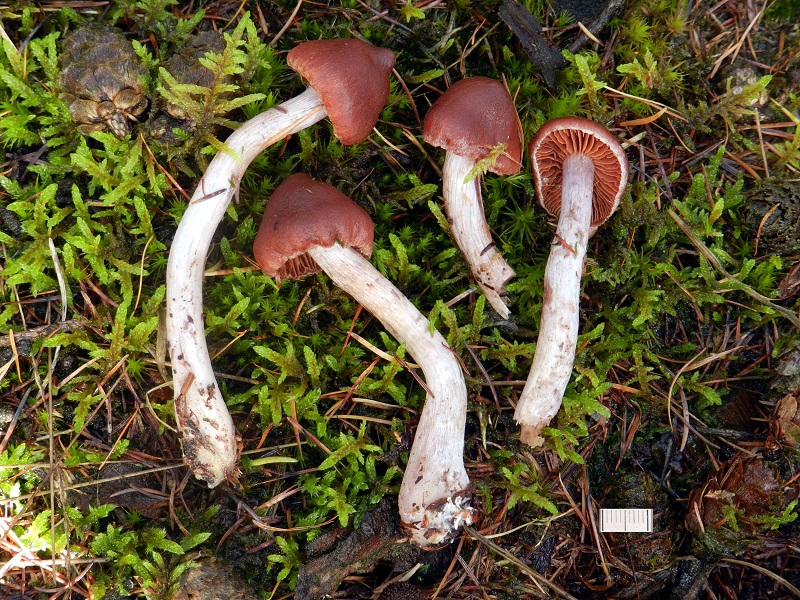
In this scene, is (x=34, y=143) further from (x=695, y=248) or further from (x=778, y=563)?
(x=778, y=563)

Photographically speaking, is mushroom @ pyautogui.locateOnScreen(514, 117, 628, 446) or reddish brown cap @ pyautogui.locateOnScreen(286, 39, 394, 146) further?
mushroom @ pyautogui.locateOnScreen(514, 117, 628, 446)

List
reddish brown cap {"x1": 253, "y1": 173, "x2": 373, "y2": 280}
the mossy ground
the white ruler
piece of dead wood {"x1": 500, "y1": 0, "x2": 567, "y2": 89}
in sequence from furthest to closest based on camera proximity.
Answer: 1. piece of dead wood {"x1": 500, "y1": 0, "x2": 567, "y2": 89}
2. the white ruler
3. the mossy ground
4. reddish brown cap {"x1": 253, "y1": 173, "x2": 373, "y2": 280}

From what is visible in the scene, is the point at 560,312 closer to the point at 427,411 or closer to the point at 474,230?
the point at 474,230

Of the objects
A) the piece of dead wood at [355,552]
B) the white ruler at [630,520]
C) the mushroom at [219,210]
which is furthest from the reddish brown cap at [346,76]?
the white ruler at [630,520]

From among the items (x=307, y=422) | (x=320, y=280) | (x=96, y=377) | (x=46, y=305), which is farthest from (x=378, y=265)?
(x=46, y=305)

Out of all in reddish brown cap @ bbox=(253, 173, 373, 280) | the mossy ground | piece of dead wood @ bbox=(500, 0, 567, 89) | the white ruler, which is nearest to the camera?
reddish brown cap @ bbox=(253, 173, 373, 280)

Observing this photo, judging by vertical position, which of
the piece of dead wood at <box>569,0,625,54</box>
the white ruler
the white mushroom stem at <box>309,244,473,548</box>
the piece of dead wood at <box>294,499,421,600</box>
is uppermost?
the piece of dead wood at <box>569,0,625,54</box>

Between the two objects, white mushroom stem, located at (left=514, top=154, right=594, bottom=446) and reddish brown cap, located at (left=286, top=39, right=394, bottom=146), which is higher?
reddish brown cap, located at (left=286, top=39, right=394, bottom=146)

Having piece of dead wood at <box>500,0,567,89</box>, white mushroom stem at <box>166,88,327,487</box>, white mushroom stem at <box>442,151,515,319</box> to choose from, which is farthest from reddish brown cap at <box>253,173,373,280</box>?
piece of dead wood at <box>500,0,567,89</box>

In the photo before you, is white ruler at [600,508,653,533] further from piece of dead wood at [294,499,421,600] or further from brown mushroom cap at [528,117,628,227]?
brown mushroom cap at [528,117,628,227]
